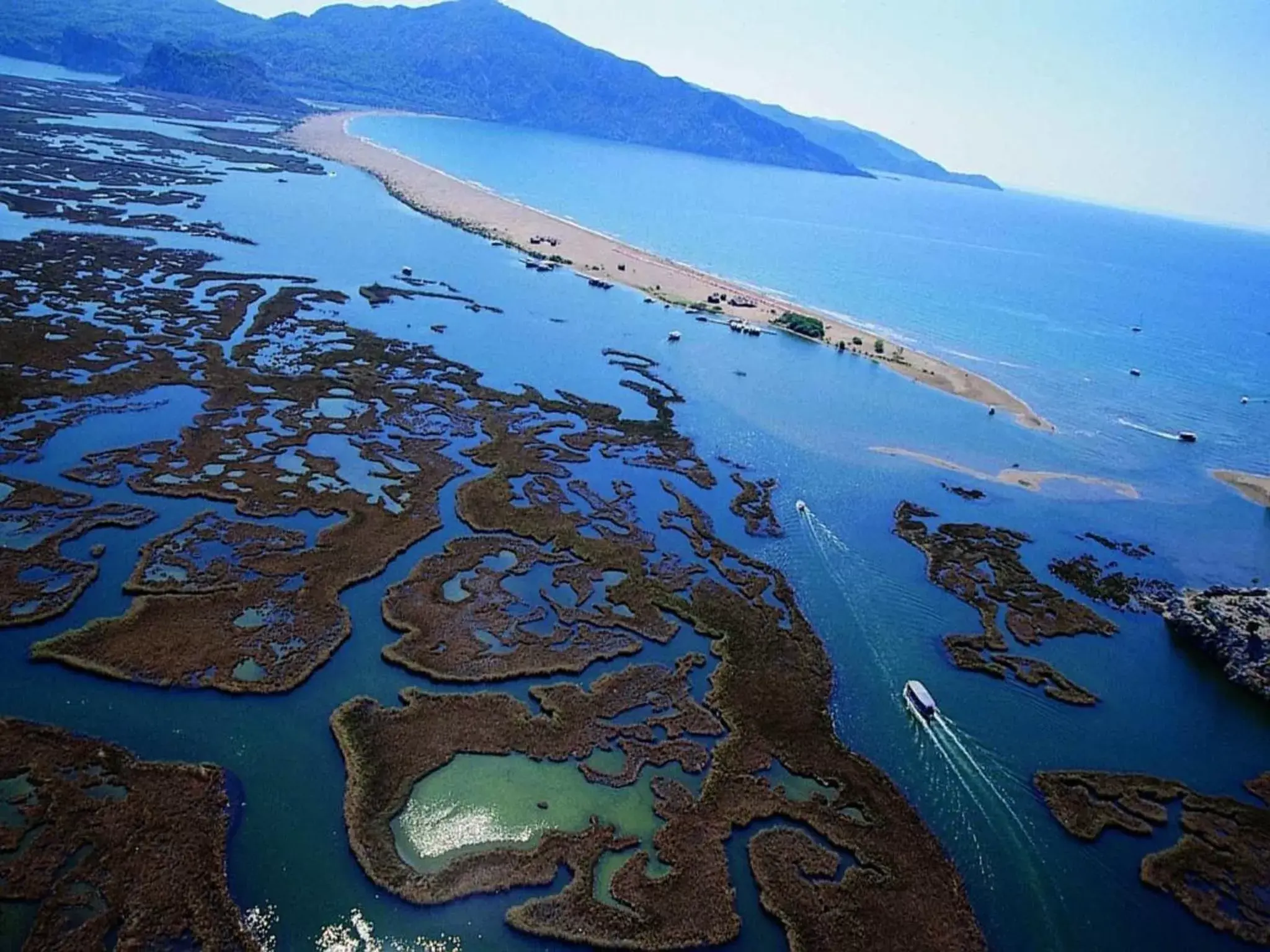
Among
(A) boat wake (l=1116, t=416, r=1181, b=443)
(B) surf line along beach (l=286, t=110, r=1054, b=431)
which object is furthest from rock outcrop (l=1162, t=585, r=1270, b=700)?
(A) boat wake (l=1116, t=416, r=1181, b=443)

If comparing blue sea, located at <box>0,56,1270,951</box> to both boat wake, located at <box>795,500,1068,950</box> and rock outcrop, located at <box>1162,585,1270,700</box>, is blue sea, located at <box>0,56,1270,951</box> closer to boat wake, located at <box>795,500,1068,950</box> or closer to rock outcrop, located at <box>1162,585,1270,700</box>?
boat wake, located at <box>795,500,1068,950</box>

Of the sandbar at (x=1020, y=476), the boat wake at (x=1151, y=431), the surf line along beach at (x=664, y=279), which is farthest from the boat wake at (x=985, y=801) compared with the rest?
the boat wake at (x=1151, y=431)

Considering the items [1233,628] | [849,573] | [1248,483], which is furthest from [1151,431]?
[849,573]

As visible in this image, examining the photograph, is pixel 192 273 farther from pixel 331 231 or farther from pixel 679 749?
pixel 679 749

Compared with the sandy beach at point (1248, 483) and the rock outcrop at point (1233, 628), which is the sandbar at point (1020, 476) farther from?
the rock outcrop at point (1233, 628)

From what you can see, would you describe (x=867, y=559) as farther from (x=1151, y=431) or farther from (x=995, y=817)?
(x=1151, y=431)

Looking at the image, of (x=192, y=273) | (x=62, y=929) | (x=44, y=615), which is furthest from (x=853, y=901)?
(x=192, y=273)
